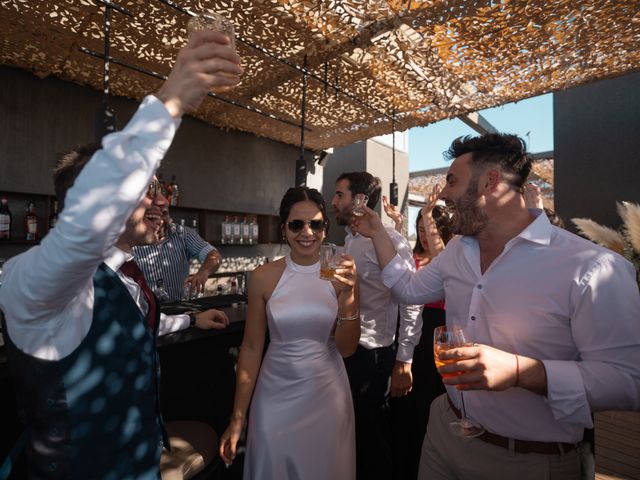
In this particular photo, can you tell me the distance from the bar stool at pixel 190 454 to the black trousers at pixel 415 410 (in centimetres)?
138

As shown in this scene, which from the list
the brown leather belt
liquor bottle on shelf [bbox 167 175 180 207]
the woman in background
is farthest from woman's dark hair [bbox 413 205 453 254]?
liquor bottle on shelf [bbox 167 175 180 207]

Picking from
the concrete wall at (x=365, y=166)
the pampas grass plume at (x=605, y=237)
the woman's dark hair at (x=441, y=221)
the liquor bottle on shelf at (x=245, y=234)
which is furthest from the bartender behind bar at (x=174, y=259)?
the concrete wall at (x=365, y=166)

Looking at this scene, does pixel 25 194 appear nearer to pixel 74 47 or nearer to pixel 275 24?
pixel 74 47

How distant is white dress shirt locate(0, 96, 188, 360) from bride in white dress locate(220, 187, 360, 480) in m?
1.06

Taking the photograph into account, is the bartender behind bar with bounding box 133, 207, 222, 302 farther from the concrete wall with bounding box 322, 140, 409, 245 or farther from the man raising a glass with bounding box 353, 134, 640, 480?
the concrete wall with bounding box 322, 140, 409, 245

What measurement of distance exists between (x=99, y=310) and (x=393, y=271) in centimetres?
143

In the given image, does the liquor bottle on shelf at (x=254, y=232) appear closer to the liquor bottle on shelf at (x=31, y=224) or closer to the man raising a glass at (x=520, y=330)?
the liquor bottle on shelf at (x=31, y=224)

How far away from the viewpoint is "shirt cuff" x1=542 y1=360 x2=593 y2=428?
1126 millimetres

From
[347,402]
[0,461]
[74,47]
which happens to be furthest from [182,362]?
[74,47]

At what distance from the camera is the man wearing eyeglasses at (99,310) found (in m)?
0.69

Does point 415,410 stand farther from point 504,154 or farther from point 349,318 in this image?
point 504,154

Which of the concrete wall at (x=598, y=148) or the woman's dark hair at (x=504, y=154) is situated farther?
the concrete wall at (x=598, y=148)

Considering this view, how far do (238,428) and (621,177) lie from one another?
6447 millimetres

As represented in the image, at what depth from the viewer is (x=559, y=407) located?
1.14 metres
